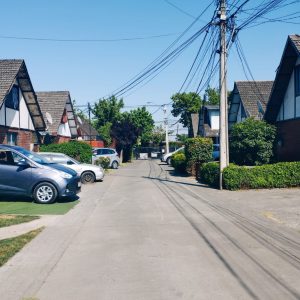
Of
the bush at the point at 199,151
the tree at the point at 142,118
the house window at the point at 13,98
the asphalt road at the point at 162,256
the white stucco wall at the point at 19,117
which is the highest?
the tree at the point at 142,118

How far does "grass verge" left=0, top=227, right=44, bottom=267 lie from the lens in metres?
6.90

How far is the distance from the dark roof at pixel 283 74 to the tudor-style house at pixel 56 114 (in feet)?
48.1

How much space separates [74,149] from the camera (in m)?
26.5

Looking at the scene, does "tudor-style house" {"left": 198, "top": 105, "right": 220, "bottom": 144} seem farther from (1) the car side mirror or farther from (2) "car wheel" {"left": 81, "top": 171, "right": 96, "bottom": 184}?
(1) the car side mirror

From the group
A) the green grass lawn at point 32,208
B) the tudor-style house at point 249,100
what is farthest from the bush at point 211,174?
the tudor-style house at point 249,100

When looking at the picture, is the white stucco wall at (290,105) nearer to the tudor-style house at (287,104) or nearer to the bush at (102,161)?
the tudor-style house at (287,104)

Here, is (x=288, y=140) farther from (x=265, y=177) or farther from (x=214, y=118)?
(x=214, y=118)

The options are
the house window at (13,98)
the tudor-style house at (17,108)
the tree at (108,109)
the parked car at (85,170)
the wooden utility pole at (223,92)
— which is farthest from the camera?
the tree at (108,109)

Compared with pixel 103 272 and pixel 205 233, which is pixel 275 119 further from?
pixel 103 272

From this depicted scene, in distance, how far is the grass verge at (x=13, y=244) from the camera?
6.90 m

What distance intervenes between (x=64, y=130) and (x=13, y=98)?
12015 mm

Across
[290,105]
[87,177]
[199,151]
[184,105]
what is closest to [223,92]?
[290,105]

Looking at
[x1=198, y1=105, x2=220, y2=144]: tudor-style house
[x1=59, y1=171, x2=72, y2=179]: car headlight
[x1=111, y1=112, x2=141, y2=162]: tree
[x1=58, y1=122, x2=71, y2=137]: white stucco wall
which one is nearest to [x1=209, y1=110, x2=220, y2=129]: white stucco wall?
[x1=198, y1=105, x2=220, y2=144]: tudor-style house

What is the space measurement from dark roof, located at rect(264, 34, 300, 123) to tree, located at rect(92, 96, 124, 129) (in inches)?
1615
